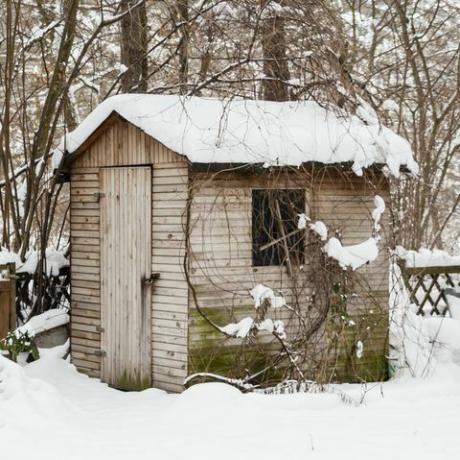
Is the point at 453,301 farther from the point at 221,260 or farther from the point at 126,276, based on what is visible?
the point at 126,276

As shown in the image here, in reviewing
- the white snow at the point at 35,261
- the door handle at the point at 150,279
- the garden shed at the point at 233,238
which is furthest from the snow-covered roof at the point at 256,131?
the white snow at the point at 35,261

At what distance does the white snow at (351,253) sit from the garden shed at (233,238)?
0.01 m

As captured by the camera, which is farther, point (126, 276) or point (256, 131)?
point (126, 276)

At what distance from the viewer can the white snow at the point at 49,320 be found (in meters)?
10.2

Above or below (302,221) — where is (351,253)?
below

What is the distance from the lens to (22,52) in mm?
10758

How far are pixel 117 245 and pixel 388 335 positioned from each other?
3.50 m

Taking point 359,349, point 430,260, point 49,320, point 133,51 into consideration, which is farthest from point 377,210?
point 133,51

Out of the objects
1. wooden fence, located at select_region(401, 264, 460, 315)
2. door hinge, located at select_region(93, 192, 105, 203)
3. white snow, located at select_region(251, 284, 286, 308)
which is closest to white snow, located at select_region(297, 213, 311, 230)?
white snow, located at select_region(251, 284, 286, 308)

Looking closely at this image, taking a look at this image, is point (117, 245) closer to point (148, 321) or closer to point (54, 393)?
point (148, 321)

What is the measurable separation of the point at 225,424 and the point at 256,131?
3.30 m

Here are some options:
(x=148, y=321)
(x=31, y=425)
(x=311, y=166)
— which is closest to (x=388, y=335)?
(x=311, y=166)

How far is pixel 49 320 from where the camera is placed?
1037 cm

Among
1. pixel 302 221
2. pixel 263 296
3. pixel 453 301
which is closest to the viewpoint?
pixel 263 296
